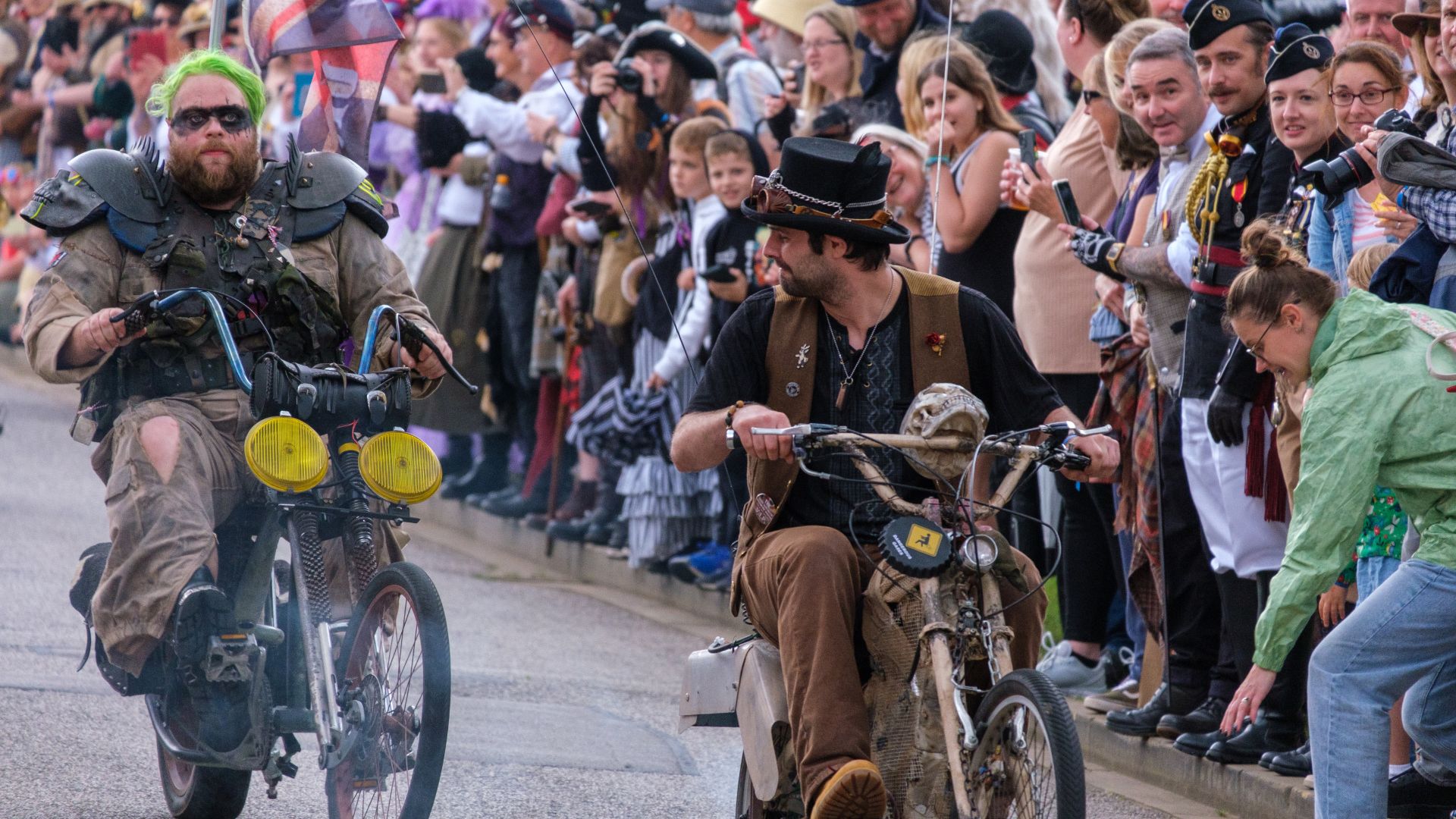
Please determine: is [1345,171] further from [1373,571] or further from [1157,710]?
[1157,710]

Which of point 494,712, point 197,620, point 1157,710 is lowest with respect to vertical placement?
point 494,712

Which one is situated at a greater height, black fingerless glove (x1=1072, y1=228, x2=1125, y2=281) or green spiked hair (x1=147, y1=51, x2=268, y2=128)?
green spiked hair (x1=147, y1=51, x2=268, y2=128)

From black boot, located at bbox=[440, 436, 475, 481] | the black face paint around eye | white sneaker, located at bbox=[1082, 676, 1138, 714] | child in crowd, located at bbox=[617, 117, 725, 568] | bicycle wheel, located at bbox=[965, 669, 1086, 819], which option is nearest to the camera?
bicycle wheel, located at bbox=[965, 669, 1086, 819]

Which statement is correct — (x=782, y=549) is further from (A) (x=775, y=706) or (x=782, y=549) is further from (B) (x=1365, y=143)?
(B) (x=1365, y=143)

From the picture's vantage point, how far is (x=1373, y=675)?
4.62m

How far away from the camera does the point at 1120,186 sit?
7.73m

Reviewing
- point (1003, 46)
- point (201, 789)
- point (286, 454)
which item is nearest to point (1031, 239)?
point (1003, 46)

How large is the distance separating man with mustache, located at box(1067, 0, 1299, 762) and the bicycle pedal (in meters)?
2.90

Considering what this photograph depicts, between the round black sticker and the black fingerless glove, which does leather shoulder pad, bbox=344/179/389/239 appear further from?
the black fingerless glove

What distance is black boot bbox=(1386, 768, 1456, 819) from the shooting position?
5.62 metres

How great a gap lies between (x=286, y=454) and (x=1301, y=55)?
125 inches

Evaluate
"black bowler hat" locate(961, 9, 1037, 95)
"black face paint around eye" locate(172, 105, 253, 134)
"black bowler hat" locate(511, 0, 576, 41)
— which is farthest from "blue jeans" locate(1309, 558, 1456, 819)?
"black bowler hat" locate(511, 0, 576, 41)

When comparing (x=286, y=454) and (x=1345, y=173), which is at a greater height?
(x=1345, y=173)

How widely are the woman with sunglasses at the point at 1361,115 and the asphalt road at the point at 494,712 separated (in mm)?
1805
